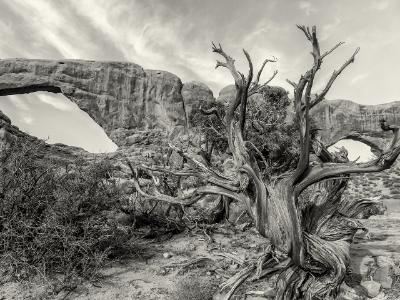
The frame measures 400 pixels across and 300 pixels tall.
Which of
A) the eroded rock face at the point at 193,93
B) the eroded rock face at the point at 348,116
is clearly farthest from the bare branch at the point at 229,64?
the eroded rock face at the point at 348,116

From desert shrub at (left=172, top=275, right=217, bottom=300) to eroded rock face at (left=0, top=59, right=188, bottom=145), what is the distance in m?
33.1

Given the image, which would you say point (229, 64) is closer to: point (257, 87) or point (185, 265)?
point (257, 87)

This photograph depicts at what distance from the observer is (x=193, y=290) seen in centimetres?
504

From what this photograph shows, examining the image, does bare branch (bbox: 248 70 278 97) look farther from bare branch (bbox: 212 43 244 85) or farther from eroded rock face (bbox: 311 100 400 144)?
eroded rock face (bbox: 311 100 400 144)

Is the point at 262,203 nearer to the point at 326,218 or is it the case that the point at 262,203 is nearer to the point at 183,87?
the point at 326,218

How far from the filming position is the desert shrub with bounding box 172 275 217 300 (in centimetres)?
496

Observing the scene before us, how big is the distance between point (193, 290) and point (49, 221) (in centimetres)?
256

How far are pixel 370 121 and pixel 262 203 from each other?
42.4 m

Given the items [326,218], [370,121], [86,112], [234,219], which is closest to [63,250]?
[326,218]

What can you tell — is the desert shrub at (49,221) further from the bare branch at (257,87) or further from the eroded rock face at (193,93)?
the eroded rock face at (193,93)

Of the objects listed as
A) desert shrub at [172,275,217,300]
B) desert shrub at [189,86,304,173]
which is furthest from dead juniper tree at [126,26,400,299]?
desert shrub at [189,86,304,173]

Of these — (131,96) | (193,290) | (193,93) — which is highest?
(193,93)

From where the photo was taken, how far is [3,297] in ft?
16.4

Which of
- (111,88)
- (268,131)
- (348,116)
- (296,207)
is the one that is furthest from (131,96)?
(296,207)
